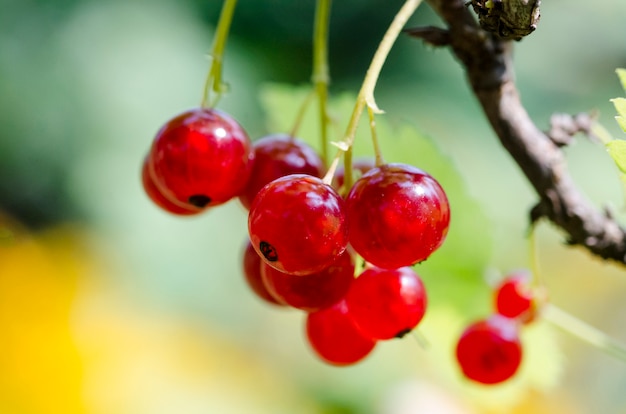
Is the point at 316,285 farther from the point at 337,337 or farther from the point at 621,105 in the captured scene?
the point at 621,105

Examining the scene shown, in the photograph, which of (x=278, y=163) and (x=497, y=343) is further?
(x=497, y=343)

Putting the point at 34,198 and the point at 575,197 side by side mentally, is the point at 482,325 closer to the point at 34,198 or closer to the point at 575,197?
the point at 575,197

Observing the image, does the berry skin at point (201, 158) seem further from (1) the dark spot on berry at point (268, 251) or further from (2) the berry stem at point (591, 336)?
(2) the berry stem at point (591, 336)

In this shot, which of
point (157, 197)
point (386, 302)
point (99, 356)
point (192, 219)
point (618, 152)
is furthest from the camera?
point (192, 219)

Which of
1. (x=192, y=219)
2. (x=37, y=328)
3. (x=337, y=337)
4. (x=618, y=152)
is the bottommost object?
(x=37, y=328)

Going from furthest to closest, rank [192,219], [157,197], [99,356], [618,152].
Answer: [192,219] < [99,356] < [157,197] < [618,152]

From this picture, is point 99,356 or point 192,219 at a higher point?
point 192,219

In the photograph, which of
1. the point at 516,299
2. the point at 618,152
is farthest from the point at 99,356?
the point at 618,152
